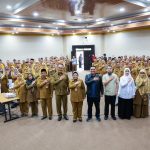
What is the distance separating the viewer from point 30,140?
5.03 meters

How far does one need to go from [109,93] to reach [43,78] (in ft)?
7.04

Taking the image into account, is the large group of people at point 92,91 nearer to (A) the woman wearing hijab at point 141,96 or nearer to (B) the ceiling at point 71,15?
(A) the woman wearing hijab at point 141,96

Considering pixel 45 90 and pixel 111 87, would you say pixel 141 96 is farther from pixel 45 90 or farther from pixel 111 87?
pixel 45 90

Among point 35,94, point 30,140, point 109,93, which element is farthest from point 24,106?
point 109,93

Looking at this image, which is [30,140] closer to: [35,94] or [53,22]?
[35,94]

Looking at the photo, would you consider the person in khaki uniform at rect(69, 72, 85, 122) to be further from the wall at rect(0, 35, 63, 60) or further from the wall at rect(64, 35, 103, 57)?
the wall at rect(64, 35, 103, 57)

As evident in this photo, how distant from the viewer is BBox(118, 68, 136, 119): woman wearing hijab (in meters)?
5.98

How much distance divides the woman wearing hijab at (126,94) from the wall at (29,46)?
11.9 meters

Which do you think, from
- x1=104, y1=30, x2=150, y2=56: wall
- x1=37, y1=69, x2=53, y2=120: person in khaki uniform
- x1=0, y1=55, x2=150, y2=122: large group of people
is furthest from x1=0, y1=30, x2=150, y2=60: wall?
x1=37, y1=69, x2=53, y2=120: person in khaki uniform

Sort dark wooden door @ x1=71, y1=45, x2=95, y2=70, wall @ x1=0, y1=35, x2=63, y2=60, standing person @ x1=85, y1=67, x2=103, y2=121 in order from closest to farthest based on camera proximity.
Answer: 1. standing person @ x1=85, y1=67, x2=103, y2=121
2. wall @ x1=0, y1=35, x2=63, y2=60
3. dark wooden door @ x1=71, y1=45, x2=95, y2=70

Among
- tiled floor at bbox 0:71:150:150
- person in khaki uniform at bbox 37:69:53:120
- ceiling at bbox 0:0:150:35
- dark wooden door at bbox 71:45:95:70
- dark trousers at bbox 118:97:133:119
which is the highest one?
ceiling at bbox 0:0:150:35

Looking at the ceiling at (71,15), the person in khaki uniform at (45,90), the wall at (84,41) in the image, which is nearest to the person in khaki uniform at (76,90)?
the person in khaki uniform at (45,90)

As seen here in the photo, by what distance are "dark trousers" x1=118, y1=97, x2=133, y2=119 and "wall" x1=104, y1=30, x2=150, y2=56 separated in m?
10.9

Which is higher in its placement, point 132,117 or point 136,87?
point 136,87
